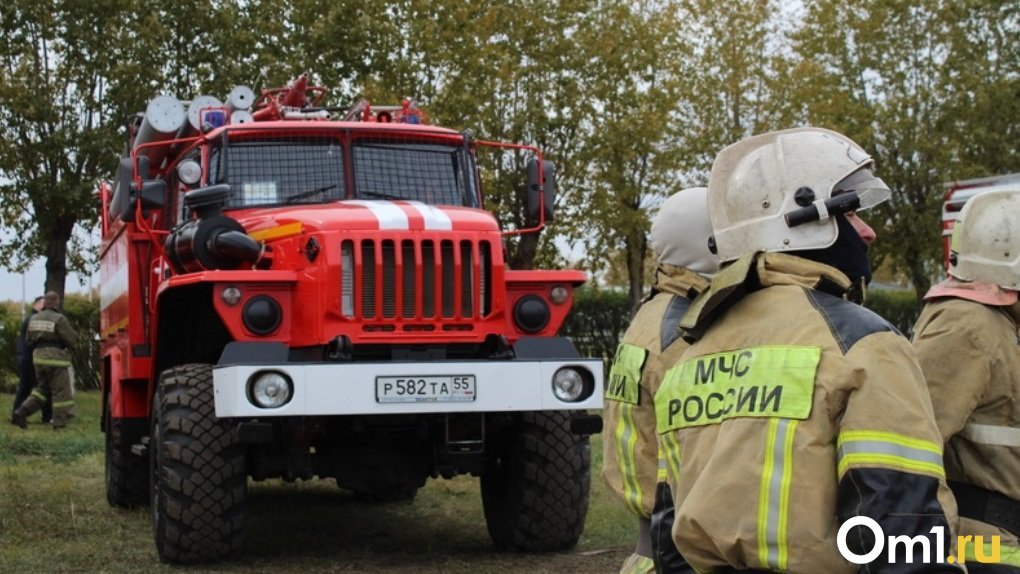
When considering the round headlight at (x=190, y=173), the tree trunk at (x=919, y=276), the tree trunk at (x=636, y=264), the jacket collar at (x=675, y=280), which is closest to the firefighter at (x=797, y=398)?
the jacket collar at (x=675, y=280)

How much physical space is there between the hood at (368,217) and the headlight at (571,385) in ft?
3.24

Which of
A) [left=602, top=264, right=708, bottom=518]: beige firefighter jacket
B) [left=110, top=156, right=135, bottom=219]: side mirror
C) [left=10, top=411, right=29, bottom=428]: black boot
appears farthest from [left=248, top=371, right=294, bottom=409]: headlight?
[left=10, top=411, right=29, bottom=428]: black boot

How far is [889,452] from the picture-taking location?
8.05ft

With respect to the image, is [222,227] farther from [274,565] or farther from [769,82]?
[769,82]

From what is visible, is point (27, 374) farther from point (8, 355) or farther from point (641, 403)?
point (641, 403)

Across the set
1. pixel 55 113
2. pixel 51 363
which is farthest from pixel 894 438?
pixel 55 113

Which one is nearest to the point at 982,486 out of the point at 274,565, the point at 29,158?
the point at 274,565

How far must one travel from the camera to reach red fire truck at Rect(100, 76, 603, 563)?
26.7ft

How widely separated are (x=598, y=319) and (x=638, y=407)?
30.1 m

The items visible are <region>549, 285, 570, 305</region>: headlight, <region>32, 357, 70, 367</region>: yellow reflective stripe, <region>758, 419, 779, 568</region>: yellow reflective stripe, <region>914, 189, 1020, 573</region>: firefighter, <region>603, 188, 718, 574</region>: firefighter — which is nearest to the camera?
<region>758, 419, 779, 568</region>: yellow reflective stripe

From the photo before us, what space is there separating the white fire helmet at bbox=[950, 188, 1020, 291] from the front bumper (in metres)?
4.45

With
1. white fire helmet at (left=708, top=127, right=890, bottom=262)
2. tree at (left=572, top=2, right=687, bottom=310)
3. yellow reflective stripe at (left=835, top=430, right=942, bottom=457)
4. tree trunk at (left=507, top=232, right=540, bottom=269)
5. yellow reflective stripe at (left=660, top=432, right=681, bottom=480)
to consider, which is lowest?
yellow reflective stripe at (left=660, top=432, right=681, bottom=480)

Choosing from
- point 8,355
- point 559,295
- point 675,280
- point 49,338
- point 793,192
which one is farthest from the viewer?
point 8,355

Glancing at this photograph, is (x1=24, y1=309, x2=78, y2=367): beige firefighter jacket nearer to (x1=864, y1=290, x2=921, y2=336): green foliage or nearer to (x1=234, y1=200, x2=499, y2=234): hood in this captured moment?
(x1=234, y1=200, x2=499, y2=234): hood
